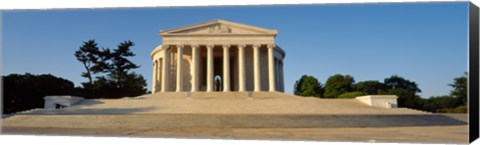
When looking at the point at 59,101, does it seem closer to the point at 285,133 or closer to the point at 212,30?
the point at 285,133

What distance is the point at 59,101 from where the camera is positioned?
31.3 metres

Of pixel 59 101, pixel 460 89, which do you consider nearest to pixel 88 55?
pixel 59 101

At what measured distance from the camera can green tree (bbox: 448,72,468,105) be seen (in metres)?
18.4

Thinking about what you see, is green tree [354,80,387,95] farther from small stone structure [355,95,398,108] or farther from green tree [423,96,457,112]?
green tree [423,96,457,112]

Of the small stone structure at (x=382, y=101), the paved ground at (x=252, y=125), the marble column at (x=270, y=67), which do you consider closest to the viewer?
the paved ground at (x=252, y=125)

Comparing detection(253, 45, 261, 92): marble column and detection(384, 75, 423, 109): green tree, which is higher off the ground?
detection(253, 45, 261, 92): marble column

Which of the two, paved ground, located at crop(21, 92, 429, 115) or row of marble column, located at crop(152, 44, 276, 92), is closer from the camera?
paved ground, located at crop(21, 92, 429, 115)

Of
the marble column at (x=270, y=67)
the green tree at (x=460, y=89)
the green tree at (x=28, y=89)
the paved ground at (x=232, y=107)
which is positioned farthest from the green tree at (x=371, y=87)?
the green tree at (x=28, y=89)

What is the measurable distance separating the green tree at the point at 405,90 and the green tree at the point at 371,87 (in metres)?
0.53

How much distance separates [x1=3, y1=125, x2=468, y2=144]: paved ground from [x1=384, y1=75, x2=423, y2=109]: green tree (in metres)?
4.00

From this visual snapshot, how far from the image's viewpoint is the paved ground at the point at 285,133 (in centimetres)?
1867

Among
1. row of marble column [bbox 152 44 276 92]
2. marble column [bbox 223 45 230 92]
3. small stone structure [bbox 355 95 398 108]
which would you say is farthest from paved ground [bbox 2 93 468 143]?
row of marble column [bbox 152 44 276 92]

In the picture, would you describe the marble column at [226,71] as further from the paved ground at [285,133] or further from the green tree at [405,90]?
the paved ground at [285,133]

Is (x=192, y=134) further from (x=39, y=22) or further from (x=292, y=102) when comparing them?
(x=292, y=102)
